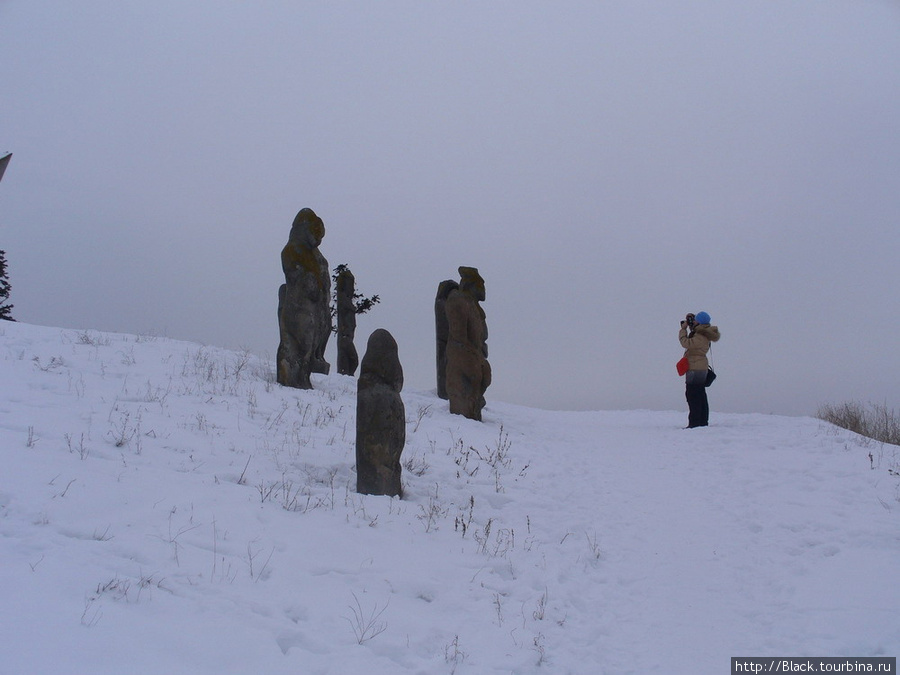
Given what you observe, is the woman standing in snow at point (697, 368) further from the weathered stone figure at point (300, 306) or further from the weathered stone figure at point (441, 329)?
the weathered stone figure at point (300, 306)

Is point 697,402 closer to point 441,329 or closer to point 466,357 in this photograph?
point 466,357

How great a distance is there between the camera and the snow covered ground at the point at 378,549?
371cm

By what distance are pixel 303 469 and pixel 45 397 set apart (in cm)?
353

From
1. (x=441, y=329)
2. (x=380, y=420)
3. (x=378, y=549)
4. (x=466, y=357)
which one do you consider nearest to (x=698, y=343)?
(x=466, y=357)

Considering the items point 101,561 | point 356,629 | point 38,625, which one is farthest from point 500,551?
point 38,625

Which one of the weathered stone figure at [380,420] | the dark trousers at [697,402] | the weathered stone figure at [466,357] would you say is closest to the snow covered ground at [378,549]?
the weathered stone figure at [380,420]

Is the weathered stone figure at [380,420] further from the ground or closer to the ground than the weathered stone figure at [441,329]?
closer to the ground

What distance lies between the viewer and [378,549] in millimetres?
5484

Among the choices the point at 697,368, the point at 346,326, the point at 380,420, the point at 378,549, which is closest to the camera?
the point at 378,549

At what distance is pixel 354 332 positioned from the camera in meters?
20.0

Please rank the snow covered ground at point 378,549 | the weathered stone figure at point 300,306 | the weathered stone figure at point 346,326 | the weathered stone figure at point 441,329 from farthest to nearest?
1. the weathered stone figure at point 346,326
2. the weathered stone figure at point 441,329
3. the weathered stone figure at point 300,306
4. the snow covered ground at point 378,549

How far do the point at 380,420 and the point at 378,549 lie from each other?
6.52 feet

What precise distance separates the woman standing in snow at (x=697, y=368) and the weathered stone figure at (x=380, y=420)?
31.6ft

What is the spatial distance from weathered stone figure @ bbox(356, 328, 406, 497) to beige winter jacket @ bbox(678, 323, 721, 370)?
9.62 meters
